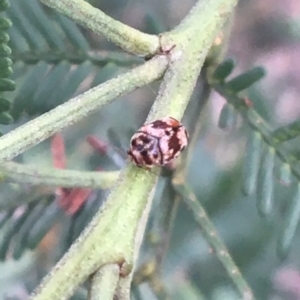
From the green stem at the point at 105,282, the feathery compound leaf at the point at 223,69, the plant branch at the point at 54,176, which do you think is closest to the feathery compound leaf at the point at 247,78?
the feathery compound leaf at the point at 223,69

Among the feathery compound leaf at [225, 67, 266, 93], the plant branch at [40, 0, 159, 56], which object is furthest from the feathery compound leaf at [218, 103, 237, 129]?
the plant branch at [40, 0, 159, 56]

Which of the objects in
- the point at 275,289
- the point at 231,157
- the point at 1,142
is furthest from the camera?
the point at 231,157

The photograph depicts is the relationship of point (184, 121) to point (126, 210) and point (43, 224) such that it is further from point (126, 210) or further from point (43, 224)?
point (126, 210)

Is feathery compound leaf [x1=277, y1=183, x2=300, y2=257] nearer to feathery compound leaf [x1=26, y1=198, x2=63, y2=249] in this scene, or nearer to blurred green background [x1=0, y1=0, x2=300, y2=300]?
blurred green background [x1=0, y1=0, x2=300, y2=300]

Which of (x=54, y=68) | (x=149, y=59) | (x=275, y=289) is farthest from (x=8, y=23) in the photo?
(x=275, y=289)

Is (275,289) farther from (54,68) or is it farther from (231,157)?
(54,68)

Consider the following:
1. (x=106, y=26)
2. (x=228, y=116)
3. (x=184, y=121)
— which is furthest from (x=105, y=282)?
(x=184, y=121)
